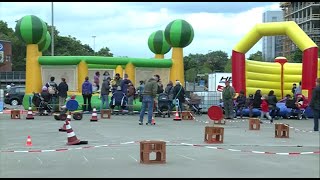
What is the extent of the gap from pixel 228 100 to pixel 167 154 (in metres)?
12.1

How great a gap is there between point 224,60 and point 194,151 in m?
107

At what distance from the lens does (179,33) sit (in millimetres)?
27109

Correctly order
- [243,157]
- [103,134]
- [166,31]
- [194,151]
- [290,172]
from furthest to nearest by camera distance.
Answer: [166,31]
[103,134]
[194,151]
[243,157]
[290,172]

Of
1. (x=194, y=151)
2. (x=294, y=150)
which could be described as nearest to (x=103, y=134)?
(x=194, y=151)

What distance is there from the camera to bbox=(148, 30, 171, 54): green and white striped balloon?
30922mm

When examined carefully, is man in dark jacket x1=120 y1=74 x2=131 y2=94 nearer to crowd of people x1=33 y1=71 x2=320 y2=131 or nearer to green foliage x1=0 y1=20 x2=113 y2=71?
crowd of people x1=33 y1=71 x2=320 y2=131

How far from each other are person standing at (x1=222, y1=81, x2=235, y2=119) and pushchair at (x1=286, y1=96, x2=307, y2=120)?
2.60 meters

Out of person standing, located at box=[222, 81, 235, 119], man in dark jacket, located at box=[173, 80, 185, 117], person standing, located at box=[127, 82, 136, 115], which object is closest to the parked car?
person standing, located at box=[127, 82, 136, 115]

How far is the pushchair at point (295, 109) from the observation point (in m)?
23.6

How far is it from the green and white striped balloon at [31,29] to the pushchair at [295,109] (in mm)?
11953

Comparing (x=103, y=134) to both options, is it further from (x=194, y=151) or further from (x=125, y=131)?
(x=194, y=151)

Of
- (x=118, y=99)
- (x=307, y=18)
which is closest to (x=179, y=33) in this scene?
(x=118, y=99)

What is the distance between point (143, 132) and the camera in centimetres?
1611

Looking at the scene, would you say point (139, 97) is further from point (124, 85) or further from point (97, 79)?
point (97, 79)
